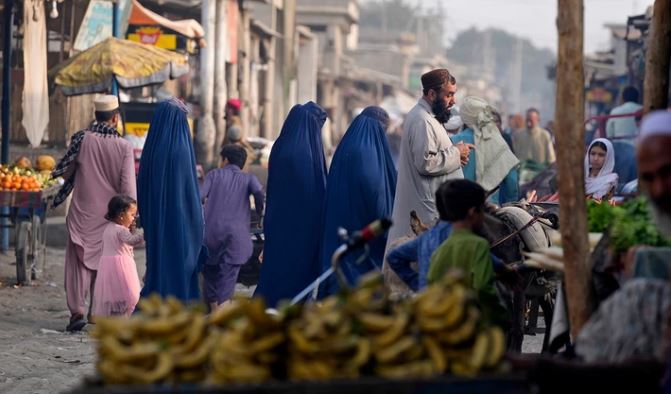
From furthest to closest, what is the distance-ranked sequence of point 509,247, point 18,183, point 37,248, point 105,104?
point 37,248
point 18,183
point 105,104
point 509,247

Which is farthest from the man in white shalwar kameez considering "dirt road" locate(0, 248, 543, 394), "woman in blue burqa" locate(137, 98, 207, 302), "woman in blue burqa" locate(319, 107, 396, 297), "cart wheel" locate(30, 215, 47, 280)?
"cart wheel" locate(30, 215, 47, 280)

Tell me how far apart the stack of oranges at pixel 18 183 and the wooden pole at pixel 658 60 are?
716 cm

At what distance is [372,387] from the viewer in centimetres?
434

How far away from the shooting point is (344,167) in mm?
9789

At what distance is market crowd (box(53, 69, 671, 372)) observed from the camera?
9.66 metres

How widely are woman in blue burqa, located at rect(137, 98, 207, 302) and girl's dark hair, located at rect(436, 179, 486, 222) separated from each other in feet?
15.1

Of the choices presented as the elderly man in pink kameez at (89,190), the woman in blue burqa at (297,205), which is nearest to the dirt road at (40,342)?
the elderly man in pink kameez at (89,190)

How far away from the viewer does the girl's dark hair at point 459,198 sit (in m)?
6.18

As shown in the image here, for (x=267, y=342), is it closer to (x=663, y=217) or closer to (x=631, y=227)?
(x=663, y=217)

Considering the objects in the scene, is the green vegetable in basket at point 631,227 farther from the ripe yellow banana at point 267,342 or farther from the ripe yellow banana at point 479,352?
the ripe yellow banana at point 267,342

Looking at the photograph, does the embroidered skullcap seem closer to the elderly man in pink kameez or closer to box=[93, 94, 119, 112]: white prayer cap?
the elderly man in pink kameez

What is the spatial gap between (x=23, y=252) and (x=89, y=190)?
2331mm

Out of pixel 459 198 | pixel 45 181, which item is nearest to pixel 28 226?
pixel 45 181

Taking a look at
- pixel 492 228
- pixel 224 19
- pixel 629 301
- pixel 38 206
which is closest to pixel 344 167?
pixel 492 228
